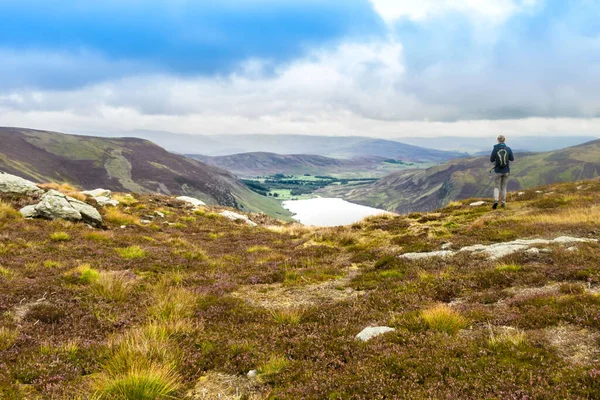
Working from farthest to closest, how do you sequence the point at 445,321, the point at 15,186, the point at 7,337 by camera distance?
1. the point at 15,186
2. the point at 445,321
3. the point at 7,337

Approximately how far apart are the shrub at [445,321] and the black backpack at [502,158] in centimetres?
1994

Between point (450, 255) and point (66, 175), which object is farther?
point (66, 175)

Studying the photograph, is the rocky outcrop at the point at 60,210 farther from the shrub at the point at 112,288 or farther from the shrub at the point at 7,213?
the shrub at the point at 112,288

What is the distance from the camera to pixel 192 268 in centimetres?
1512

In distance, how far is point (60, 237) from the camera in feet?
57.4

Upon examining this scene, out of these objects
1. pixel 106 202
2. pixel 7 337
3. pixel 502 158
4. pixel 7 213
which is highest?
pixel 502 158

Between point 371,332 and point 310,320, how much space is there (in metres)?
1.83

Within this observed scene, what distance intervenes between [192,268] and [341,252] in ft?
27.4

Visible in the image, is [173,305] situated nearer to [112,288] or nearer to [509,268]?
[112,288]

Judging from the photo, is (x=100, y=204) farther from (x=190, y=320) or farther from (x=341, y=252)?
(x=190, y=320)

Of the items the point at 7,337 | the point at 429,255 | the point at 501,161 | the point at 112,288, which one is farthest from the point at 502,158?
the point at 7,337

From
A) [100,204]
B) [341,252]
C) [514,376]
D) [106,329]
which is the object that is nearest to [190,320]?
[106,329]

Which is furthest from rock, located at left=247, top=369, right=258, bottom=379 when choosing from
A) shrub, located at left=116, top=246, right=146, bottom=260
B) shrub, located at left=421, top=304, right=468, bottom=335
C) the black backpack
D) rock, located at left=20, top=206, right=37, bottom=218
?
the black backpack

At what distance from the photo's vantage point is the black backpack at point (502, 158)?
2340 centimetres
